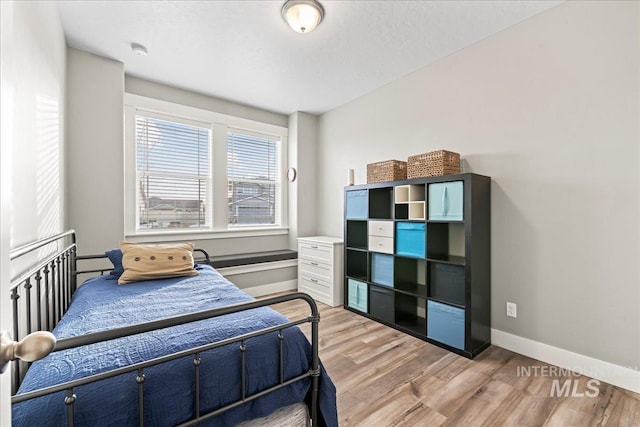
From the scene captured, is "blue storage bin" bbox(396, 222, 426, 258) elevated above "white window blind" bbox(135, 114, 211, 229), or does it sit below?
below

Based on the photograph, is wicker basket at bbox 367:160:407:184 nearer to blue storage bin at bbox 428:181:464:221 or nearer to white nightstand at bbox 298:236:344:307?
blue storage bin at bbox 428:181:464:221

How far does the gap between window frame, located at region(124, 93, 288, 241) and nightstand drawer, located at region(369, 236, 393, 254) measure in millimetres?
1692

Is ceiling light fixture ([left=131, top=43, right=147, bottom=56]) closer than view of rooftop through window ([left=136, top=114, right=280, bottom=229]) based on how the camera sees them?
Yes

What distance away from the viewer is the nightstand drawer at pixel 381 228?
3.02 m

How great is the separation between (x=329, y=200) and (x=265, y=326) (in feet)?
10.0

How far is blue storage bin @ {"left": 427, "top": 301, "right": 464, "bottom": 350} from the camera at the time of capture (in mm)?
2395

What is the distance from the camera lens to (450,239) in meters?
2.86

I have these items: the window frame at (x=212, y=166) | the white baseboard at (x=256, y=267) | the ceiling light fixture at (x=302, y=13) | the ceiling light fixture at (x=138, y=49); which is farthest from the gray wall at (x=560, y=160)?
the ceiling light fixture at (x=138, y=49)

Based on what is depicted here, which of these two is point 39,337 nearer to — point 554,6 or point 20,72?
point 20,72

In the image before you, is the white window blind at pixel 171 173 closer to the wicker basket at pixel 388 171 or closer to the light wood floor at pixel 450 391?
the wicker basket at pixel 388 171

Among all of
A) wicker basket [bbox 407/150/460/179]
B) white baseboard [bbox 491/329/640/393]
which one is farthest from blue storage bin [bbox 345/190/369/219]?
white baseboard [bbox 491/329/640/393]

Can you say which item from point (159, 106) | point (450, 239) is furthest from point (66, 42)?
point (450, 239)

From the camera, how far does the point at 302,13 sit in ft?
6.92

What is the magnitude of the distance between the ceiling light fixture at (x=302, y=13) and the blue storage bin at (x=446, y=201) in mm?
1651
